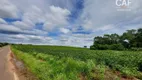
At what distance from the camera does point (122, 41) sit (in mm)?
76312

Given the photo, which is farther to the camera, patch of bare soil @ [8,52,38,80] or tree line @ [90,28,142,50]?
tree line @ [90,28,142,50]

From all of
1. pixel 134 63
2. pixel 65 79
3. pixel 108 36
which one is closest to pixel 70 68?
pixel 65 79

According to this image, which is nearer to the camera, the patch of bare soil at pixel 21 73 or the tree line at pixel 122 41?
the patch of bare soil at pixel 21 73

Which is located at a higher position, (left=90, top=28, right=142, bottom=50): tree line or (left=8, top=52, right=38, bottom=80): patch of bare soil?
(left=90, top=28, right=142, bottom=50): tree line

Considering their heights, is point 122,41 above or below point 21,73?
above

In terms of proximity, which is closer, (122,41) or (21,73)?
(21,73)

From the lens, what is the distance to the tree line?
60.1m

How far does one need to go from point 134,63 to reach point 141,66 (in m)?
0.64

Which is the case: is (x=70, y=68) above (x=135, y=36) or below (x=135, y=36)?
below

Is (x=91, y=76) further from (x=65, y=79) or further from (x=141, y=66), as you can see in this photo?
(x=141, y=66)

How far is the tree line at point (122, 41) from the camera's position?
6008 centimetres

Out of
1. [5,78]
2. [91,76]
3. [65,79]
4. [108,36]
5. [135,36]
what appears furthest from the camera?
[108,36]

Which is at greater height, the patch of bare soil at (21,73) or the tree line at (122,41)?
the tree line at (122,41)

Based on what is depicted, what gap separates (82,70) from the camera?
985 cm
